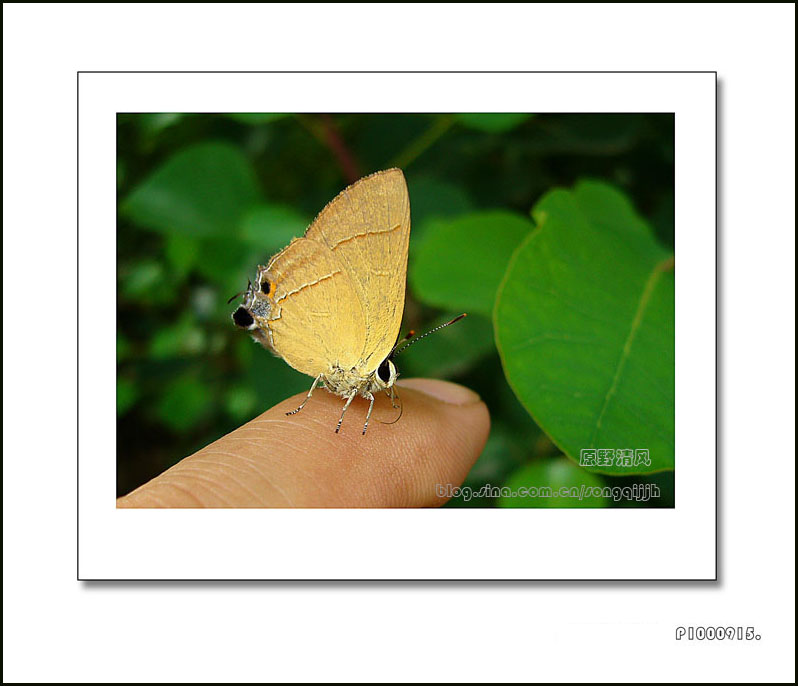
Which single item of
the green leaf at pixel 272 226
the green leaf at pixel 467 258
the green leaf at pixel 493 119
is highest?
the green leaf at pixel 493 119

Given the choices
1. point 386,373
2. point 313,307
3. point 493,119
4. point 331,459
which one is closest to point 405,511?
point 331,459

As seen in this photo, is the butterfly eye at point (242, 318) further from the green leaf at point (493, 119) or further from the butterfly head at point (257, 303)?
the green leaf at point (493, 119)

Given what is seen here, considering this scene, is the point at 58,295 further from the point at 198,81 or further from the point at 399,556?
the point at 399,556

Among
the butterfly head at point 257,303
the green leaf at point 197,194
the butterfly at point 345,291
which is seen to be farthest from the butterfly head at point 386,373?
the green leaf at point 197,194

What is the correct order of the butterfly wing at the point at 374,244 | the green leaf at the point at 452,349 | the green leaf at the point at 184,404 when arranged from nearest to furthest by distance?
the butterfly wing at the point at 374,244 → the green leaf at the point at 452,349 → the green leaf at the point at 184,404

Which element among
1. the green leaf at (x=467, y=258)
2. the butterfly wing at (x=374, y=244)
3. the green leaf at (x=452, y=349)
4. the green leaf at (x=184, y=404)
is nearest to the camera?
the butterfly wing at (x=374, y=244)

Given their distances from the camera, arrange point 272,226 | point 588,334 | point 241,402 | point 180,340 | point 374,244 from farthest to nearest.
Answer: point 180,340 < point 241,402 < point 272,226 < point 374,244 < point 588,334

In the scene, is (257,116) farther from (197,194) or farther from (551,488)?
(551,488)
